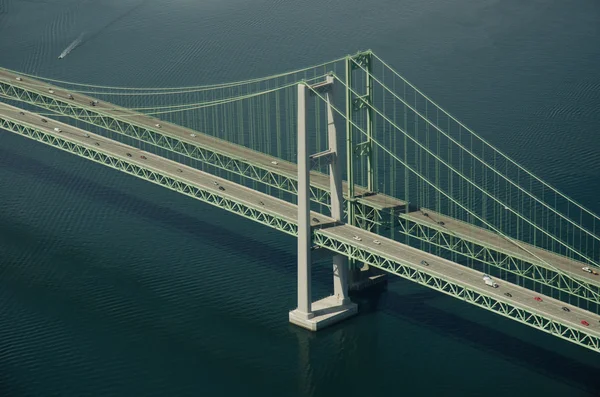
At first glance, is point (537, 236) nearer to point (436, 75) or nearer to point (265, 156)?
point (265, 156)

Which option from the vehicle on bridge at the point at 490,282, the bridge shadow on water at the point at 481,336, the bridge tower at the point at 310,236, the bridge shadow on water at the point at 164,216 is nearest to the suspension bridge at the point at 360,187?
the bridge tower at the point at 310,236

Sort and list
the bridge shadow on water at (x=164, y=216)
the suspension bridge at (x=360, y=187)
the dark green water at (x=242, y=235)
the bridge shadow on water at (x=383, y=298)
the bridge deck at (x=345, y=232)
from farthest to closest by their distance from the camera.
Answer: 1. the bridge shadow on water at (x=164, y=216)
2. the suspension bridge at (x=360, y=187)
3. the dark green water at (x=242, y=235)
4. the bridge shadow on water at (x=383, y=298)
5. the bridge deck at (x=345, y=232)

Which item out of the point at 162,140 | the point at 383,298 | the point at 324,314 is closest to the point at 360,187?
the point at 383,298

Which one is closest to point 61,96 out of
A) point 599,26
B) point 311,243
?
point 311,243

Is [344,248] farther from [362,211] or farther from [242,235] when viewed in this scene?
[242,235]

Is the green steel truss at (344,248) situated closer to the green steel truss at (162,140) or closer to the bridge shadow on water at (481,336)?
the bridge shadow on water at (481,336)

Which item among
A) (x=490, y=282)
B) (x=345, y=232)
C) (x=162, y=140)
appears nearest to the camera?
(x=490, y=282)
